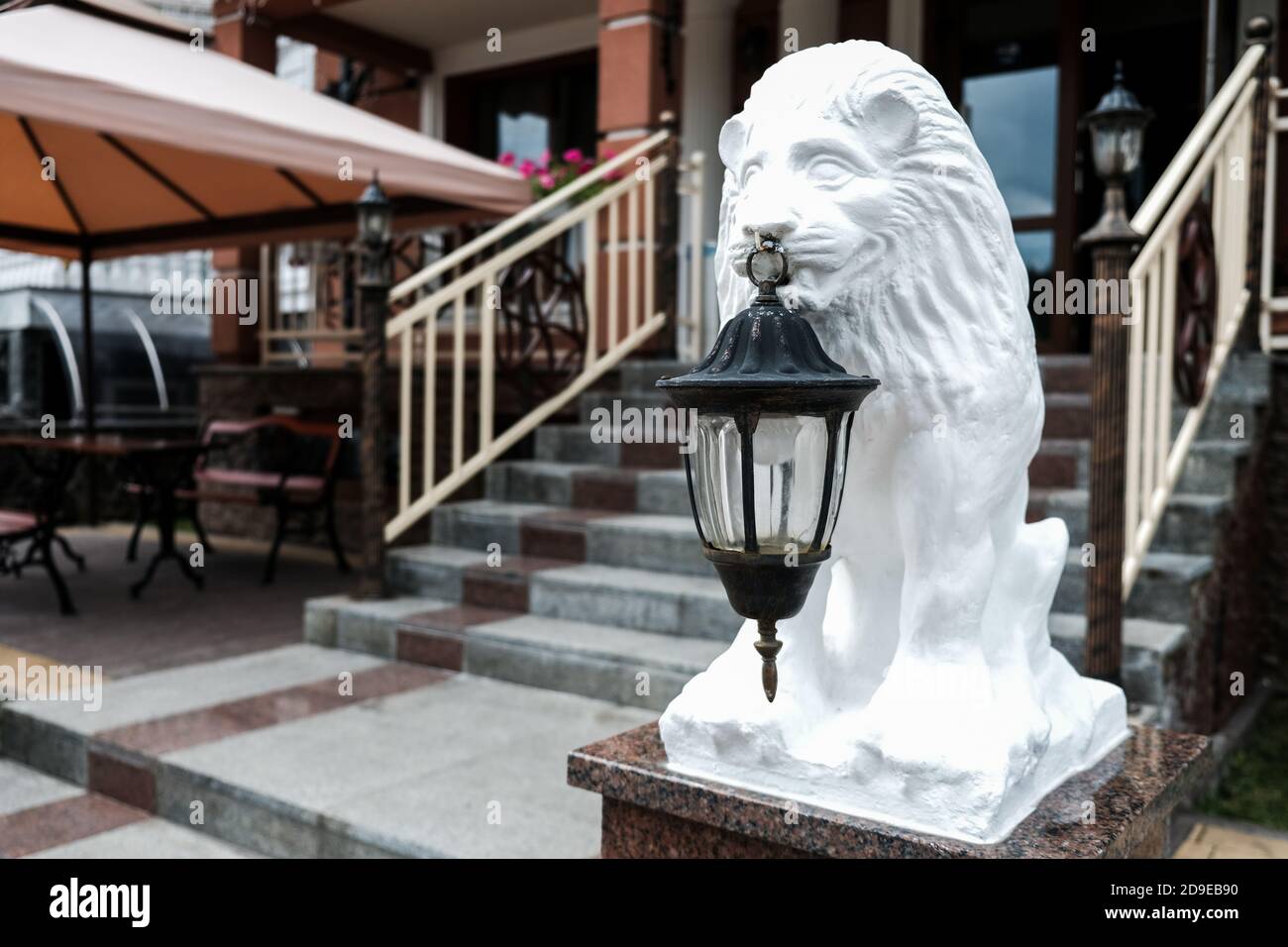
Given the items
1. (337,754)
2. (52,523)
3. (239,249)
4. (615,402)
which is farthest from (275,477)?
(337,754)

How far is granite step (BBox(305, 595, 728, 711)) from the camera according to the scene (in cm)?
333

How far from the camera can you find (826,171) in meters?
1.50

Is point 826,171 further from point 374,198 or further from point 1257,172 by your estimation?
point 1257,172

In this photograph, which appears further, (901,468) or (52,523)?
(52,523)

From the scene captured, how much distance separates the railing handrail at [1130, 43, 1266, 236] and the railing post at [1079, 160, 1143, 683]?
0.41 ft

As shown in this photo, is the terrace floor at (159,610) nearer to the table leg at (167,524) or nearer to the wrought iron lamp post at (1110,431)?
the table leg at (167,524)

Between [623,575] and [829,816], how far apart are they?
2.43m

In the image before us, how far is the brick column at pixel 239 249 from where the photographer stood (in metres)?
7.60

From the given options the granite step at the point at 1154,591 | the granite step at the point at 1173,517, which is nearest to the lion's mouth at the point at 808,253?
the granite step at the point at 1154,591

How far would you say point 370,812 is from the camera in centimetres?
254

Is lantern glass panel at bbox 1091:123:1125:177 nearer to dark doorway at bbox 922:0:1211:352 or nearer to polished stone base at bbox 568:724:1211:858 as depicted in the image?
polished stone base at bbox 568:724:1211:858

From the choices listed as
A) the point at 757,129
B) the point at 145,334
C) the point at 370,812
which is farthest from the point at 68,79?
the point at 145,334

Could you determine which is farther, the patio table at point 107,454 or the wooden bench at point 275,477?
the wooden bench at point 275,477
